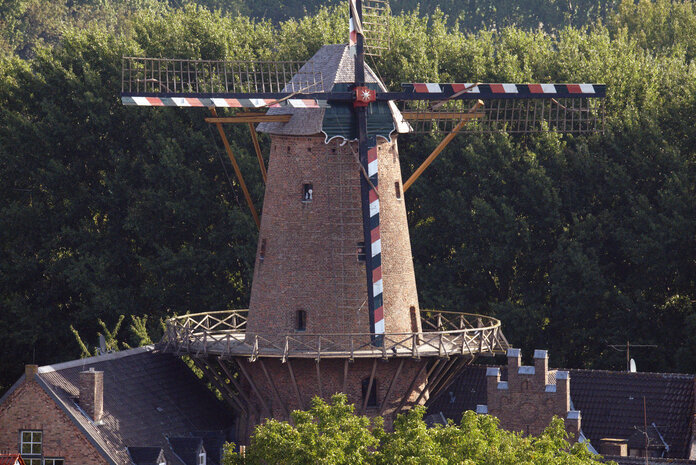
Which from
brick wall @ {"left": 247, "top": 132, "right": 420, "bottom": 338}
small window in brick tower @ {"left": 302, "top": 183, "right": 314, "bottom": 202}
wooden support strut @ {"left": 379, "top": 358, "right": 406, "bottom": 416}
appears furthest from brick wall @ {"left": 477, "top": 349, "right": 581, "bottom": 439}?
small window in brick tower @ {"left": 302, "top": 183, "right": 314, "bottom": 202}

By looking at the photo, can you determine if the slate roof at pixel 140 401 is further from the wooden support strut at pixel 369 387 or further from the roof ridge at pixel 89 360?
the wooden support strut at pixel 369 387

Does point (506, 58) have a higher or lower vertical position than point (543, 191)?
higher

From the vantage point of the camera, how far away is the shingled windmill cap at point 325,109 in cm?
4912

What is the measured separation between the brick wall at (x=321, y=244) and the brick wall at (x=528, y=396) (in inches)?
162

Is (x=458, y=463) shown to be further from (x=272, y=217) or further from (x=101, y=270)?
(x=101, y=270)

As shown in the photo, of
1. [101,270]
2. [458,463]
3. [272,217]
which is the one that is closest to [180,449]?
[272,217]

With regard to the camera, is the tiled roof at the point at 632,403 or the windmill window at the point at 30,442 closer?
the windmill window at the point at 30,442

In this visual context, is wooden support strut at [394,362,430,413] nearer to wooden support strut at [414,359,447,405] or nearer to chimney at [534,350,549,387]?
wooden support strut at [414,359,447,405]

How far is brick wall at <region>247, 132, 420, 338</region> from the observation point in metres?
49.2

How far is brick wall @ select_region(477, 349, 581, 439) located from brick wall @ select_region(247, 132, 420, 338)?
13.5ft

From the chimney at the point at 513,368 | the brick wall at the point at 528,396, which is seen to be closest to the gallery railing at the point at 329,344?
the chimney at the point at 513,368

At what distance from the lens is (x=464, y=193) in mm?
65375

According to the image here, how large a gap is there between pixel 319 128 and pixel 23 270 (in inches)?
995

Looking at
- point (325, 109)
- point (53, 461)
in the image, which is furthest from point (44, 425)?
point (325, 109)
